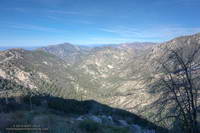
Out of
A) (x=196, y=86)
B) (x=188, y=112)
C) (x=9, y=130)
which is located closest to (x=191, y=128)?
(x=188, y=112)

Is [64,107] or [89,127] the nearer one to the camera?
[89,127]

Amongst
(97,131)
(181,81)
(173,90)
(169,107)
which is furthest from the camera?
(97,131)

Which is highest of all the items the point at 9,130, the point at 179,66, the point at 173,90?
the point at 179,66

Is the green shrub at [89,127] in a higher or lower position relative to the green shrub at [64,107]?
higher

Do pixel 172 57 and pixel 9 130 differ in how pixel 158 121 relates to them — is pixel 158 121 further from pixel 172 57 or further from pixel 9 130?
pixel 9 130

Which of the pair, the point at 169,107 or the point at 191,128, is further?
the point at 169,107

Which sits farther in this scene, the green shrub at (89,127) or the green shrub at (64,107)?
the green shrub at (64,107)

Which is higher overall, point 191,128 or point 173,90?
point 173,90

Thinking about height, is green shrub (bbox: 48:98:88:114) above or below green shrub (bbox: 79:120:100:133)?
below

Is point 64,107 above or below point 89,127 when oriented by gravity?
below

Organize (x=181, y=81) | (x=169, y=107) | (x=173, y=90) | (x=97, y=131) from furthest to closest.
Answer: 1. (x=97, y=131)
2. (x=169, y=107)
3. (x=181, y=81)
4. (x=173, y=90)

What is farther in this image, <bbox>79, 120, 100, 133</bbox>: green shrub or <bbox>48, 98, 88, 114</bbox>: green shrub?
<bbox>48, 98, 88, 114</bbox>: green shrub
